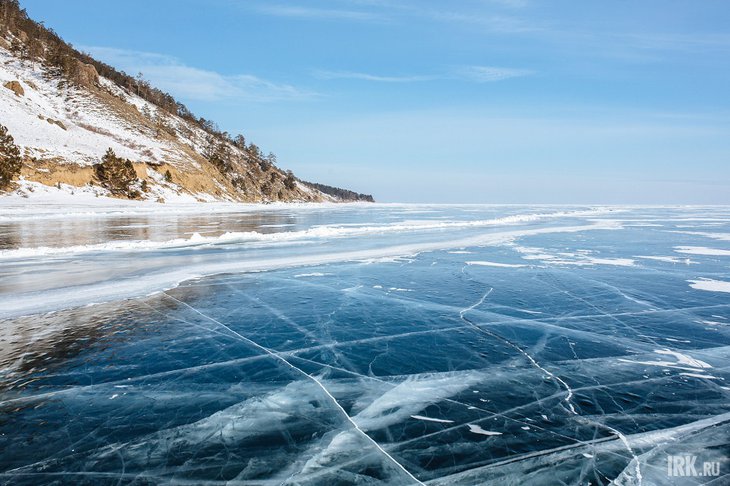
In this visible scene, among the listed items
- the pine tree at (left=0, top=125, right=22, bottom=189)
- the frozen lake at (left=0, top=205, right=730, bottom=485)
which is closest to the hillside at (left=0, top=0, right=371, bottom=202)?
the pine tree at (left=0, top=125, right=22, bottom=189)

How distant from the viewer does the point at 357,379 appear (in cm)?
372

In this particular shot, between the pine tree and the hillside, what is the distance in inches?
58.3

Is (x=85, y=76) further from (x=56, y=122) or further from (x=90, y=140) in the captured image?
(x=90, y=140)

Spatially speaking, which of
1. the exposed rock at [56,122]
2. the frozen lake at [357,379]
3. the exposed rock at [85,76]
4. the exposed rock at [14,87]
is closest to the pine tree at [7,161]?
the exposed rock at [56,122]

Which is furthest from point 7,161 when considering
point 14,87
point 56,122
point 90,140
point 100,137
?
point 14,87

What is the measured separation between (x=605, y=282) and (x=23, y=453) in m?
8.86

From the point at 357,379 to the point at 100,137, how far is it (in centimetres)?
5962

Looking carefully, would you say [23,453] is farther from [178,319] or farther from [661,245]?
[661,245]

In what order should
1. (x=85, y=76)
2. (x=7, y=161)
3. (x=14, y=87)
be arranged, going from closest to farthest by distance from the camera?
(x=7, y=161) → (x=14, y=87) → (x=85, y=76)

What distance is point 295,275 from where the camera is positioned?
27.9 feet

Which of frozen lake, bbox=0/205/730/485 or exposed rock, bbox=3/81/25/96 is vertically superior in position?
exposed rock, bbox=3/81/25/96

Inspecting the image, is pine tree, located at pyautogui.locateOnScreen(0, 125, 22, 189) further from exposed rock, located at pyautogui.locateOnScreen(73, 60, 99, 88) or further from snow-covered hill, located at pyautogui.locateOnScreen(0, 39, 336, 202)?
exposed rock, located at pyautogui.locateOnScreen(73, 60, 99, 88)

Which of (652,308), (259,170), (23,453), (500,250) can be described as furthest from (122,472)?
(259,170)

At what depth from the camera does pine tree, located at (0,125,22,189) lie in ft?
103
